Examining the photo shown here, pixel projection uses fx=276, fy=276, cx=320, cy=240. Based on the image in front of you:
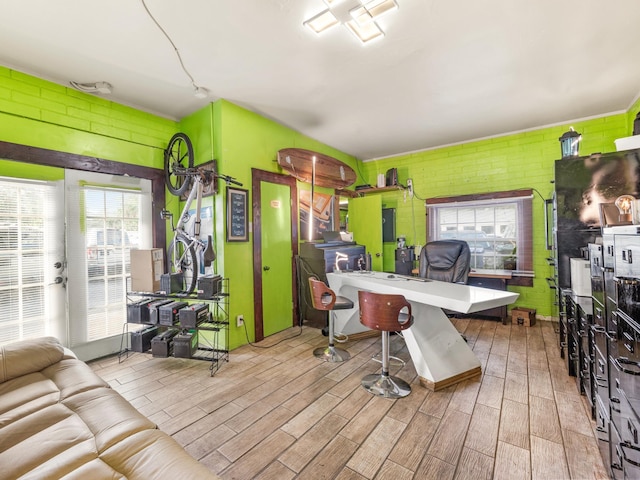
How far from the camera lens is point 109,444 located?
115 centimetres

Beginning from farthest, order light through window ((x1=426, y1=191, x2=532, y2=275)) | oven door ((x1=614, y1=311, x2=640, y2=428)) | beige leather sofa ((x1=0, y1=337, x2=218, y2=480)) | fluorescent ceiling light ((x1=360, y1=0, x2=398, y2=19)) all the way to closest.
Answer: light through window ((x1=426, y1=191, x2=532, y2=275)) < fluorescent ceiling light ((x1=360, y1=0, x2=398, y2=19)) < oven door ((x1=614, y1=311, x2=640, y2=428)) < beige leather sofa ((x1=0, y1=337, x2=218, y2=480))

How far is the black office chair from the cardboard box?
3365 mm

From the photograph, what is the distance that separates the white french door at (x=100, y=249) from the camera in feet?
9.34

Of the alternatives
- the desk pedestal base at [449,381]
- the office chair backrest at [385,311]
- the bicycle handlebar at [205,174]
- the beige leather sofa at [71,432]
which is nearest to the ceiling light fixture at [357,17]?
the bicycle handlebar at [205,174]

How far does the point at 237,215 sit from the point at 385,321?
2067 millimetres

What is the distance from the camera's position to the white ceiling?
192 centimetres

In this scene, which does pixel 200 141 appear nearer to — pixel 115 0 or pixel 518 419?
pixel 115 0

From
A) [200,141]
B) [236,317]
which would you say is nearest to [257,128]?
[200,141]

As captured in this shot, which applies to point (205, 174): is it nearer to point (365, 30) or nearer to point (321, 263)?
point (321, 263)

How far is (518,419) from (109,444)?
2.47 metres

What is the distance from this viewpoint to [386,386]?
235 cm

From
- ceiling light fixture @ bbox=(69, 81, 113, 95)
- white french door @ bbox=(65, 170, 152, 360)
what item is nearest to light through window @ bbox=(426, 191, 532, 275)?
white french door @ bbox=(65, 170, 152, 360)

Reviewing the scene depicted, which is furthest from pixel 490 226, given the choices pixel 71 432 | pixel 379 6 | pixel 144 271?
pixel 71 432

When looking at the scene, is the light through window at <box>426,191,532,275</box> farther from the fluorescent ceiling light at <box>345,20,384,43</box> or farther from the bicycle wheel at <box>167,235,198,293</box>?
the bicycle wheel at <box>167,235,198,293</box>
